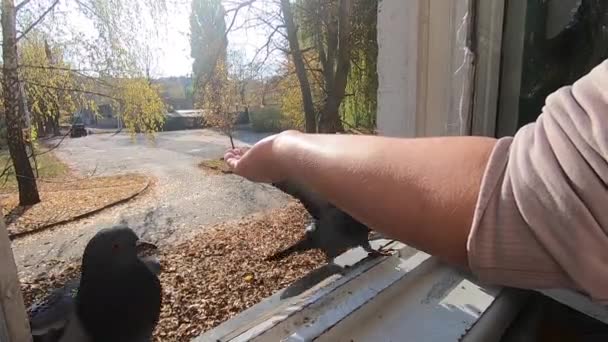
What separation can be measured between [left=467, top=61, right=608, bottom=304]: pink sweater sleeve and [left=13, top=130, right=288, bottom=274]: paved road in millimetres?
525

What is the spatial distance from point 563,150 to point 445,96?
462 millimetres

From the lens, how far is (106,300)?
0.42m

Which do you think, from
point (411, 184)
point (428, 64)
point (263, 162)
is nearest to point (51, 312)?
point (263, 162)

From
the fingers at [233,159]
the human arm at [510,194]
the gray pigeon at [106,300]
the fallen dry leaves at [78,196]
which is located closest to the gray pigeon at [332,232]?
the fingers at [233,159]

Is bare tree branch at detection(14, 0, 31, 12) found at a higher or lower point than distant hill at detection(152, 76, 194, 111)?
higher

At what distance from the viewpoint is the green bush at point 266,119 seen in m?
0.72

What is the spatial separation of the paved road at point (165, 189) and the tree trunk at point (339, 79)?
0.66 ft

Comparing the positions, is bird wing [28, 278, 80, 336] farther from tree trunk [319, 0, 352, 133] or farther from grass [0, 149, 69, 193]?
tree trunk [319, 0, 352, 133]

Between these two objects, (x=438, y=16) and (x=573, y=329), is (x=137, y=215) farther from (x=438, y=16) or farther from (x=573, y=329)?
(x=573, y=329)

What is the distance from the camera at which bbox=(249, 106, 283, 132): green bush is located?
0.72m

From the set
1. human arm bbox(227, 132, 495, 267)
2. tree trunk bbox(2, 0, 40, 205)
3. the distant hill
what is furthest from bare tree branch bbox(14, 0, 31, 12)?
human arm bbox(227, 132, 495, 267)

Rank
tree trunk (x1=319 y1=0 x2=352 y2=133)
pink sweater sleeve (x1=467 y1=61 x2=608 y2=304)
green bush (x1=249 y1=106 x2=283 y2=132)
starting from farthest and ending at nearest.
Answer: tree trunk (x1=319 y1=0 x2=352 y2=133), green bush (x1=249 y1=106 x2=283 y2=132), pink sweater sleeve (x1=467 y1=61 x2=608 y2=304)

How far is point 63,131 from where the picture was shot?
0.82 metres

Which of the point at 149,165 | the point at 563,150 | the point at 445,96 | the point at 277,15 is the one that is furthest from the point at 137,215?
the point at 563,150
